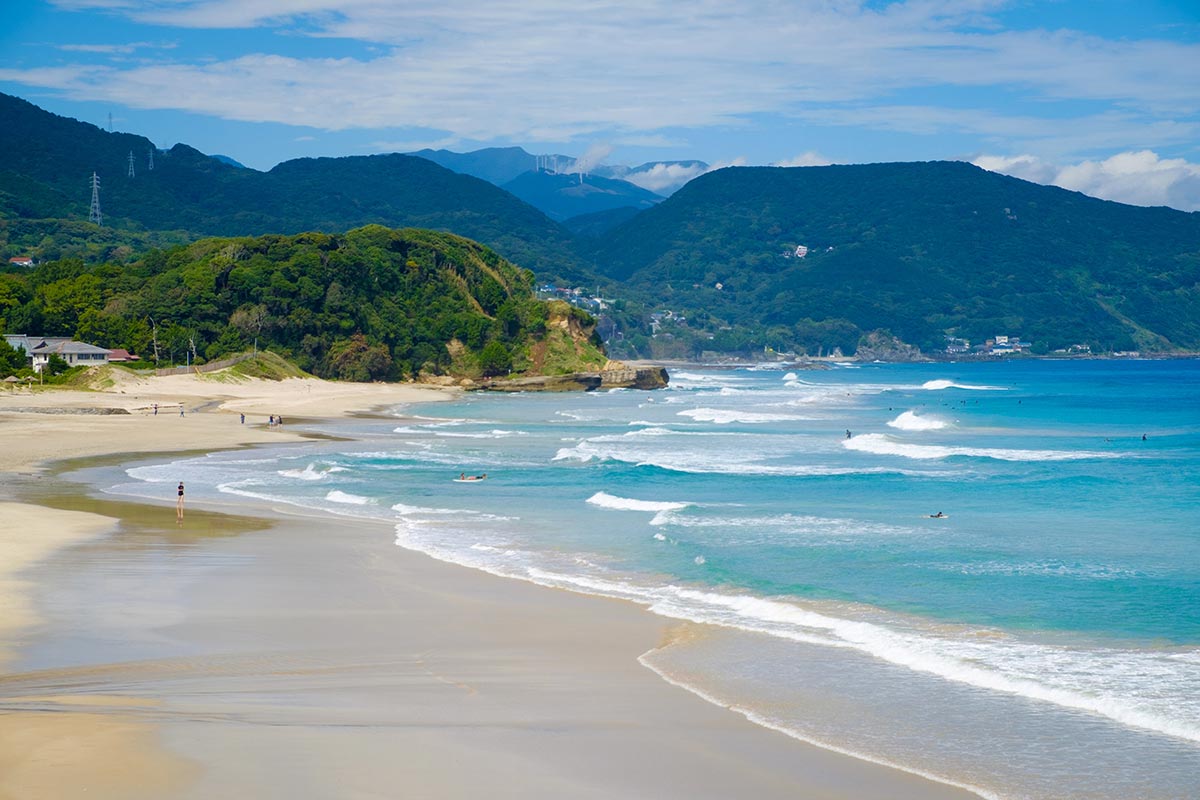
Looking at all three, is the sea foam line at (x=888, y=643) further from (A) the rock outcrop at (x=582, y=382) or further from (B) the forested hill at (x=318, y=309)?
(A) the rock outcrop at (x=582, y=382)

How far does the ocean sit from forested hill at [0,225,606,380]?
39.8 m

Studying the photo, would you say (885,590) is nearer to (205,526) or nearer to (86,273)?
(205,526)

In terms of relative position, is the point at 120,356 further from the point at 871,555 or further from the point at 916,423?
the point at 871,555

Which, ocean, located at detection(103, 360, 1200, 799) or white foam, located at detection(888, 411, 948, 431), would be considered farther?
white foam, located at detection(888, 411, 948, 431)

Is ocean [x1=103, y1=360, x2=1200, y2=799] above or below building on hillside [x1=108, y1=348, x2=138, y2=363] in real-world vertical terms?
below

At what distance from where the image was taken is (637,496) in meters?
28.7

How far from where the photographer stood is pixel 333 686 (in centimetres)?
1133

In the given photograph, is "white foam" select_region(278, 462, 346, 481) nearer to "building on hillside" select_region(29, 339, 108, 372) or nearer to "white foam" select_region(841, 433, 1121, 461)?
"white foam" select_region(841, 433, 1121, 461)

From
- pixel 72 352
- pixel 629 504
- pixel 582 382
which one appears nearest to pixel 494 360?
pixel 582 382

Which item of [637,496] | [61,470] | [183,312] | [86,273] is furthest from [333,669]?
[86,273]

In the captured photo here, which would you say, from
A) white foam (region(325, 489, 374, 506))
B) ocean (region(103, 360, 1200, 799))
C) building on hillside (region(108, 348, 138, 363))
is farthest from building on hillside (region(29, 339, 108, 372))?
white foam (region(325, 489, 374, 506))

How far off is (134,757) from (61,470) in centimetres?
2587

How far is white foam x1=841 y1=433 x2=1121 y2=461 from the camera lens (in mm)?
38688

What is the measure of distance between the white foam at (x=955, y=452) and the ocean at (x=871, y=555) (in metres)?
0.18
